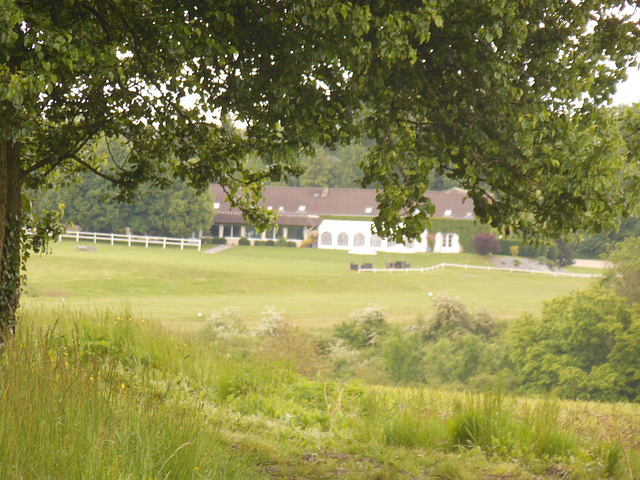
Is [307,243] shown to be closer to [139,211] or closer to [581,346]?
[139,211]

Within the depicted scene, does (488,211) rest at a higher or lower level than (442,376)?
higher

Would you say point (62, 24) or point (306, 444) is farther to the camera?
point (306, 444)

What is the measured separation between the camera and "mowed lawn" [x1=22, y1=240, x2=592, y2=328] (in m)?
37.7

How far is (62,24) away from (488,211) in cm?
400

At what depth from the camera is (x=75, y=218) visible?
60.1m

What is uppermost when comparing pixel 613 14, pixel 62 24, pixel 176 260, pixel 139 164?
pixel 613 14

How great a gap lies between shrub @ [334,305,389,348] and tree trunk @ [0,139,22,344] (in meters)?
22.9

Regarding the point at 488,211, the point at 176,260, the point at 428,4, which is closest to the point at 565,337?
the point at 488,211

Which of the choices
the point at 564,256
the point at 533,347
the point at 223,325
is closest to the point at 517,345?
the point at 533,347

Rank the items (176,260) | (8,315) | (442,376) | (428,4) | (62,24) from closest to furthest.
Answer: (428,4) → (62,24) → (8,315) → (442,376) → (176,260)

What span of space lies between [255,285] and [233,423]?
40.0 meters

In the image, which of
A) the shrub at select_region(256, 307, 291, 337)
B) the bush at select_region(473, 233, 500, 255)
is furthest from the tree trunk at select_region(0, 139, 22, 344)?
the bush at select_region(473, 233, 500, 255)

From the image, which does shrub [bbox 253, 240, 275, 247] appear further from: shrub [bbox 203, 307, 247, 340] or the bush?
shrub [bbox 203, 307, 247, 340]

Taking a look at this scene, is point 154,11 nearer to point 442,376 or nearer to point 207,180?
point 207,180
